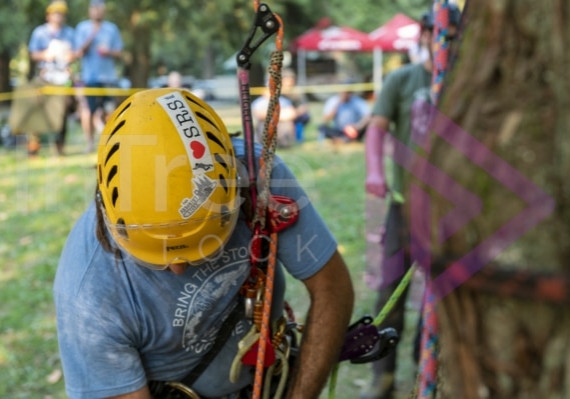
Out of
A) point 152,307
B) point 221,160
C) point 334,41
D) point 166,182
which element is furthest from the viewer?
point 334,41

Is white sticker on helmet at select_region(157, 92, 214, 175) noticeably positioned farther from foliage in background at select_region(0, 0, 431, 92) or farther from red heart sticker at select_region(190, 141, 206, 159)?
foliage in background at select_region(0, 0, 431, 92)

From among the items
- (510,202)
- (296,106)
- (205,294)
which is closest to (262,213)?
(205,294)

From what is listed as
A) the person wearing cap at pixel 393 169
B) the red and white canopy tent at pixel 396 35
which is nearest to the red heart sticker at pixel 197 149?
the person wearing cap at pixel 393 169

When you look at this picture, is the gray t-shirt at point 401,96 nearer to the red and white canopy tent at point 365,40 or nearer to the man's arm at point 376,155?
the man's arm at point 376,155

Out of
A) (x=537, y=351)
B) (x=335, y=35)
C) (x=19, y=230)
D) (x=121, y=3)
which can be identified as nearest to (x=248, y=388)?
(x=537, y=351)

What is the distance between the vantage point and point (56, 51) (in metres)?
11.4

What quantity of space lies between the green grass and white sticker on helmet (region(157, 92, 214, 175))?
2.11 feet

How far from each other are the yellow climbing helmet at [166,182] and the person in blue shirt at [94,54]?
9.49 meters

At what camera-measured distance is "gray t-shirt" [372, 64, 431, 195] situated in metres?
4.07

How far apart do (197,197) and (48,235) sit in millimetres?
6012

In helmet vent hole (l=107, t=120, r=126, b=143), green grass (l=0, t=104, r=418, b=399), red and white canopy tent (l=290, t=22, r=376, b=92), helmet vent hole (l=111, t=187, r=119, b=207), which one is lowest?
green grass (l=0, t=104, r=418, b=399)

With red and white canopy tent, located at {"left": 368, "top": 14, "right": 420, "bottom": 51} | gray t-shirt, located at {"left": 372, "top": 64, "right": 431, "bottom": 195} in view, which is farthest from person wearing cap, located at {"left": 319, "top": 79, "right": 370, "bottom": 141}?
red and white canopy tent, located at {"left": 368, "top": 14, "right": 420, "bottom": 51}

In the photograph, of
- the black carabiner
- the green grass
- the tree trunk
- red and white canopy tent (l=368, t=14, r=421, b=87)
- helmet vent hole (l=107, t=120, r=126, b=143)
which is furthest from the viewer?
red and white canopy tent (l=368, t=14, r=421, b=87)

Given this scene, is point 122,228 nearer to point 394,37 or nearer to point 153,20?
point 153,20
